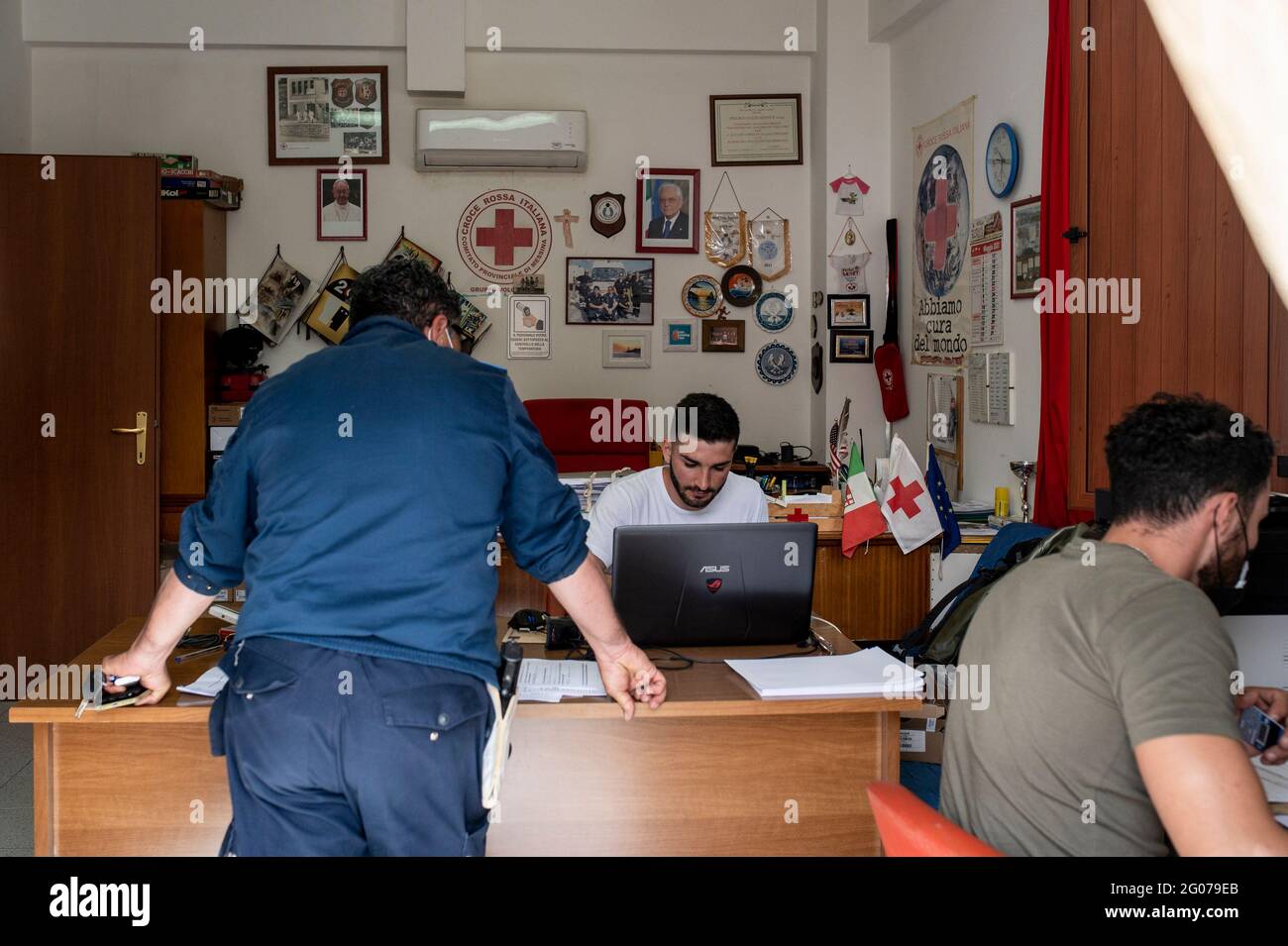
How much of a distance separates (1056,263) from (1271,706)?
2463 millimetres

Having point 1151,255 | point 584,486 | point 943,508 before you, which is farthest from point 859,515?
point 1151,255

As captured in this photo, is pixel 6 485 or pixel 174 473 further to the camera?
pixel 174 473

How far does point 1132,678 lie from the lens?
1.48m

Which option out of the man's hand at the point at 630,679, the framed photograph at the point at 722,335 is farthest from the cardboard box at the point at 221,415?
the man's hand at the point at 630,679

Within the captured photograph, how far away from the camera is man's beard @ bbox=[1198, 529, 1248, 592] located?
5.82ft

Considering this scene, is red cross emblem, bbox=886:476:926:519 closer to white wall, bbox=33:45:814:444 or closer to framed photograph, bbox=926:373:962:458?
framed photograph, bbox=926:373:962:458

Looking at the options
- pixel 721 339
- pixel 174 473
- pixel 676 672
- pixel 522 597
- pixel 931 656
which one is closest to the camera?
pixel 676 672

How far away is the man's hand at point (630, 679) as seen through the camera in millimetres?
2275

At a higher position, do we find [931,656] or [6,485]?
[6,485]

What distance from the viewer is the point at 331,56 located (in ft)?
21.0
